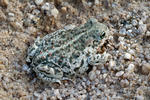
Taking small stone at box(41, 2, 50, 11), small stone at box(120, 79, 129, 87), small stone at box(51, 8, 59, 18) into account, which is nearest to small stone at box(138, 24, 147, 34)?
small stone at box(120, 79, 129, 87)

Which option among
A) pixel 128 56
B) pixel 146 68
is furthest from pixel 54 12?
pixel 146 68

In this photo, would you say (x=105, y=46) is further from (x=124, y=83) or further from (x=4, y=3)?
(x=4, y=3)

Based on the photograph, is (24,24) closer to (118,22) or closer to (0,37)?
(0,37)

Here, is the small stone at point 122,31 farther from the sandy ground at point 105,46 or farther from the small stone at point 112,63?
the small stone at point 112,63

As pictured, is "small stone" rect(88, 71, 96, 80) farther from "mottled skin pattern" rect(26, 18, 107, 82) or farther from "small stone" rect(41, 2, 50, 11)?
"small stone" rect(41, 2, 50, 11)

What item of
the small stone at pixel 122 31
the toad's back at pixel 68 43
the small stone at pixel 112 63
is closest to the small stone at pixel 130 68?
the small stone at pixel 112 63

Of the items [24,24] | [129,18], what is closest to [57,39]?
[24,24]
